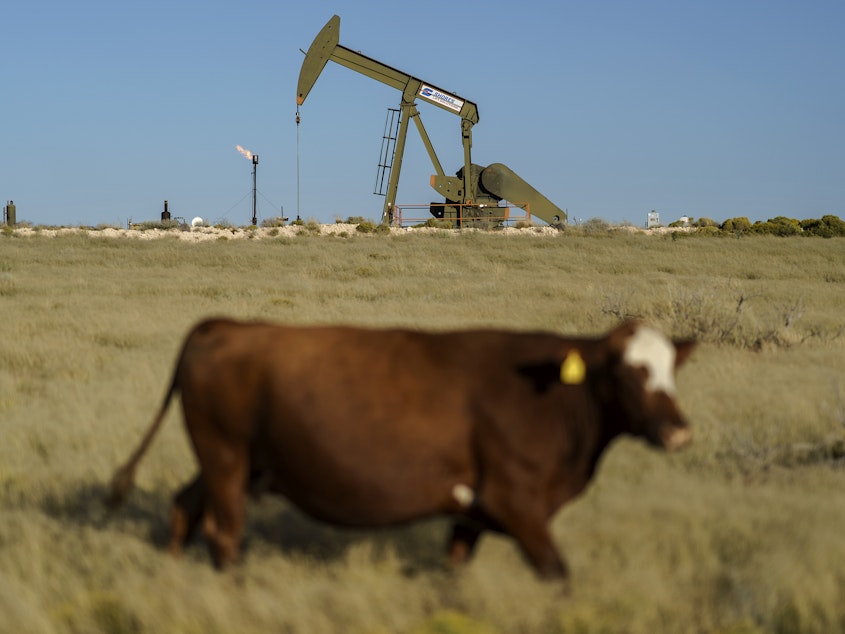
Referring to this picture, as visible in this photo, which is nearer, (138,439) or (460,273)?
(138,439)

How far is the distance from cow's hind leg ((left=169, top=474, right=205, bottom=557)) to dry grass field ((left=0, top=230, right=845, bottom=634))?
124 millimetres

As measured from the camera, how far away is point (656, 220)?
164 ft

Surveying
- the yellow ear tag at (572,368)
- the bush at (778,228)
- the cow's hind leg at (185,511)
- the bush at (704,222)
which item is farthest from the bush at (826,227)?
the cow's hind leg at (185,511)

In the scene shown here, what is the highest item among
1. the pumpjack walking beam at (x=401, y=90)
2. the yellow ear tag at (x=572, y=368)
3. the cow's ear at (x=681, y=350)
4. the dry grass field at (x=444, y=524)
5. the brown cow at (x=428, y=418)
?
the pumpjack walking beam at (x=401, y=90)

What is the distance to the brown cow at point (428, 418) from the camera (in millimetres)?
3814

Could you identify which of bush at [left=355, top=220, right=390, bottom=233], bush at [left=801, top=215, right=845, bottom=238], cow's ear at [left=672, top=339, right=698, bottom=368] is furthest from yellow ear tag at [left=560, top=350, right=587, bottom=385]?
bush at [left=801, top=215, right=845, bottom=238]

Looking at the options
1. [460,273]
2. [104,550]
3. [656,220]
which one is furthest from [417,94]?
[104,550]

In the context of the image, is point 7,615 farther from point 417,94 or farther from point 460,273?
point 417,94

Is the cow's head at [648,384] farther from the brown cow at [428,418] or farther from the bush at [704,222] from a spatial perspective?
the bush at [704,222]

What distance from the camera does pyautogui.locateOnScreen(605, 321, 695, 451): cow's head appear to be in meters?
3.73

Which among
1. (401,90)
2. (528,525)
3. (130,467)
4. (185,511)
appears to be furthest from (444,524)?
(401,90)

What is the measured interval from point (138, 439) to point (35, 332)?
6.98m

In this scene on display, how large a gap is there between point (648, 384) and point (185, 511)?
2315mm

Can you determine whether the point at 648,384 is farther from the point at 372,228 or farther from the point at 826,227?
the point at 826,227
